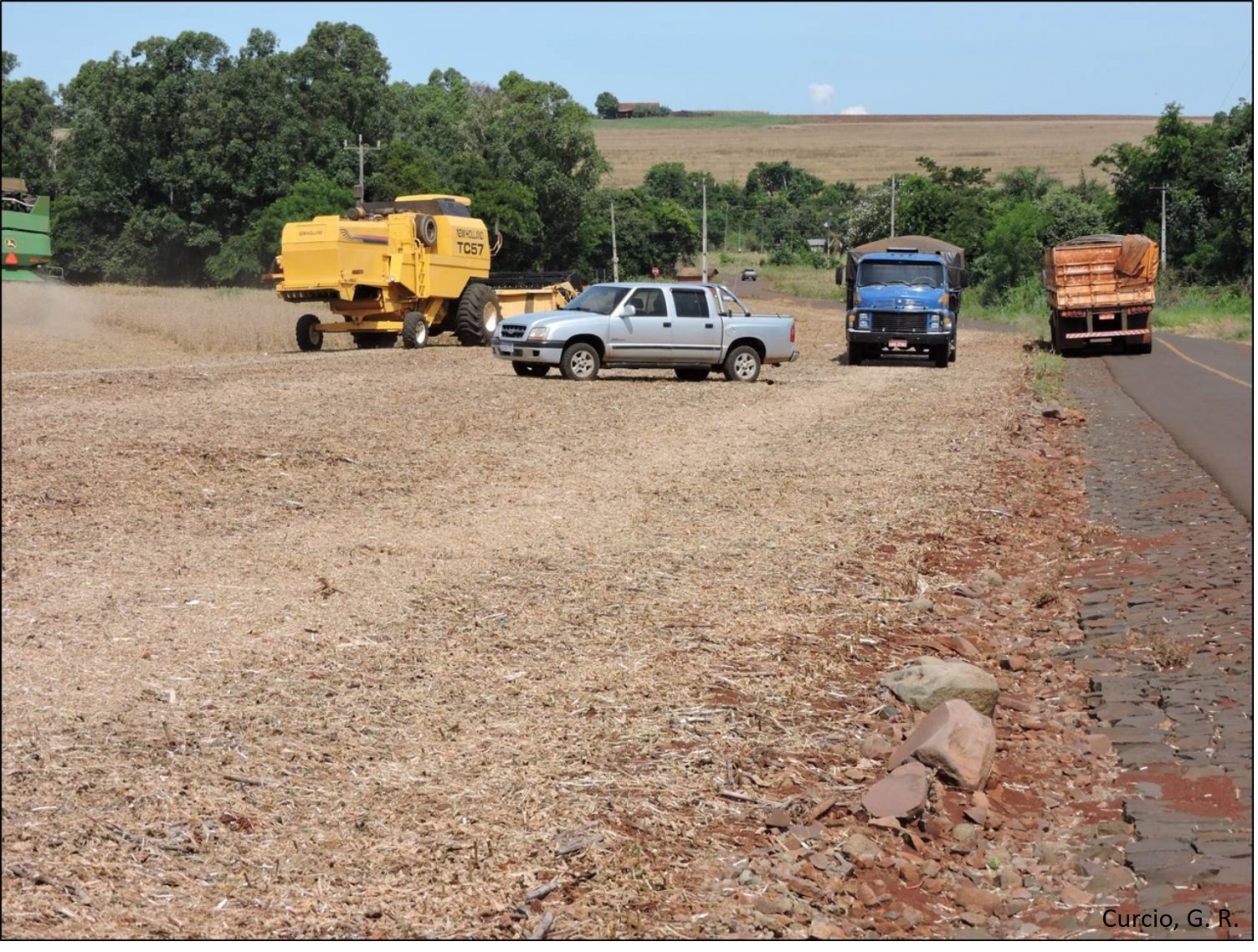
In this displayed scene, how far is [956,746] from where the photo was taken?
6383 mm

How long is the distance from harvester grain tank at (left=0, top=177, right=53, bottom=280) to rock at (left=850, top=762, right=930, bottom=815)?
4258 mm

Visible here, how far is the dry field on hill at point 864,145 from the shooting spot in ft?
305

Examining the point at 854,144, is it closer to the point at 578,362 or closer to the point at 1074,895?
the point at 578,362

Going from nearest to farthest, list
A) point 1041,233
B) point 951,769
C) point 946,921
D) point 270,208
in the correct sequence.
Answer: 1. point 946,921
2. point 951,769
3. point 270,208
4. point 1041,233

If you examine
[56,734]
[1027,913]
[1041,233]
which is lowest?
[1027,913]

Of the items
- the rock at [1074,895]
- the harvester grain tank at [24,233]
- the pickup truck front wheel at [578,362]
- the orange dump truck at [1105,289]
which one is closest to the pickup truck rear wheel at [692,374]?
the pickup truck front wheel at [578,362]

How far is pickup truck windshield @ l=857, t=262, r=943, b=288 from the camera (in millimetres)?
32062

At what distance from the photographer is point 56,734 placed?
5875 millimetres

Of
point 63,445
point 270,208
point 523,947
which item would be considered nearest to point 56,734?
point 523,947

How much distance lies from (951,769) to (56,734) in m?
3.70

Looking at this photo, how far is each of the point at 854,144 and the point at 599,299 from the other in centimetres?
8967

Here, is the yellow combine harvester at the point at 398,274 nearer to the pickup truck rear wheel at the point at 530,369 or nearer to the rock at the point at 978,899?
the pickup truck rear wheel at the point at 530,369

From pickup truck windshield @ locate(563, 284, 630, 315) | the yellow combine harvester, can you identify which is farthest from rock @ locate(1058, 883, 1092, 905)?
the yellow combine harvester

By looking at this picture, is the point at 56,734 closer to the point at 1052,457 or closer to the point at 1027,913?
the point at 1027,913
